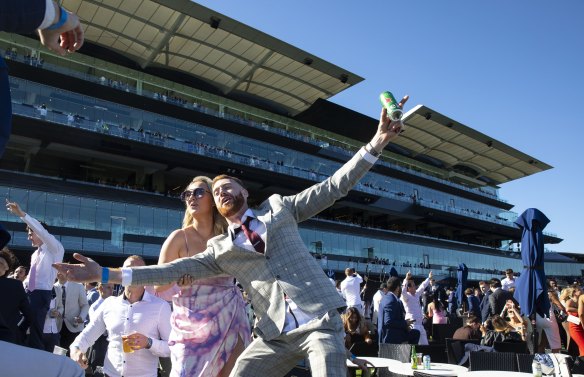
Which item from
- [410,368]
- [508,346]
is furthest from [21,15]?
[508,346]

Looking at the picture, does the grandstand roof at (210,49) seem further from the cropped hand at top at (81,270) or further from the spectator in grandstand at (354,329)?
the cropped hand at top at (81,270)

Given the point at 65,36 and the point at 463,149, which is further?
the point at 463,149

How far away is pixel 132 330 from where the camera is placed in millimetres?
4020

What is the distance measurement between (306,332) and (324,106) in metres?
49.5

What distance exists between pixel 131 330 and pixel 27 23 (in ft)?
9.81

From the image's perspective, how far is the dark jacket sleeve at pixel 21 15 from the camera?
1.46m

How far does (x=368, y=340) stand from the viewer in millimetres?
8641

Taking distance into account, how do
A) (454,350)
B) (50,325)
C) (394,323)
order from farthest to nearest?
(394,323) < (454,350) < (50,325)

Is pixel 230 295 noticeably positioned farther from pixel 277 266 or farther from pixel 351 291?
pixel 351 291

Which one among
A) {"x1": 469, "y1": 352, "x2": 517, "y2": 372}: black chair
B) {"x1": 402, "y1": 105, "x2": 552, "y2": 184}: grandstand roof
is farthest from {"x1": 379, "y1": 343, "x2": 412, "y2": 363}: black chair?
{"x1": 402, "y1": 105, "x2": 552, "y2": 184}: grandstand roof

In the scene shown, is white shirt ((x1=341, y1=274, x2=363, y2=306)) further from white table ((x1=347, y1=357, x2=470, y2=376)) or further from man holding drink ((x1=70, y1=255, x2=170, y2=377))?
man holding drink ((x1=70, y1=255, x2=170, y2=377))

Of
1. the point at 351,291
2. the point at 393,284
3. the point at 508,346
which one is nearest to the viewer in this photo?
the point at 508,346

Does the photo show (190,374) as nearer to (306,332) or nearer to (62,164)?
(306,332)

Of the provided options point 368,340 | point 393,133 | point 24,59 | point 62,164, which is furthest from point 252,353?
point 62,164
